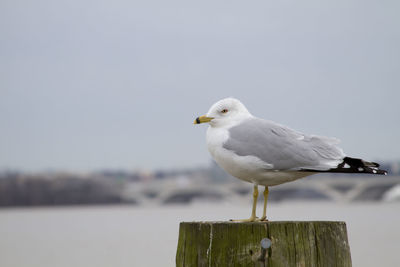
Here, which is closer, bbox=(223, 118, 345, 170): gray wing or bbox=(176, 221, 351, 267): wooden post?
bbox=(176, 221, 351, 267): wooden post

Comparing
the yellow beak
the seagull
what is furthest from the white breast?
the yellow beak

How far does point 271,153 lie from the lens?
3.12 m

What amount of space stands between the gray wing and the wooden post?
19.7 inches

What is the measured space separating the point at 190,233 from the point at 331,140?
98cm

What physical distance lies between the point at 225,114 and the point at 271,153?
0.36 meters

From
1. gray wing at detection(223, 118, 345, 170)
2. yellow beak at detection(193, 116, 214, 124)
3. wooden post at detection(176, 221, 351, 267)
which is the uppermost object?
yellow beak at detection(193, 116, 214, 124)

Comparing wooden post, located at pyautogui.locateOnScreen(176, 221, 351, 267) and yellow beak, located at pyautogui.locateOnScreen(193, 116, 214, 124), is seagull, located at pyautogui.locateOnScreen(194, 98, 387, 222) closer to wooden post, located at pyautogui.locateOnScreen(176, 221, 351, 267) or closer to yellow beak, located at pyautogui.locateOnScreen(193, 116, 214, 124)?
yellow beak, located at pyautogui.locateOnScreen(193, 116, 214, 124)

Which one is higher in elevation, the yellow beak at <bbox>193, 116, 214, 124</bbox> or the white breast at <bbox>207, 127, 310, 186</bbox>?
the yellow beak at <bbox>193, 116, 214, 124</bbox>

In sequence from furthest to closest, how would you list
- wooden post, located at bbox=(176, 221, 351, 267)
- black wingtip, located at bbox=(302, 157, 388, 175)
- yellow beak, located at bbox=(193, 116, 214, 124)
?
yellow beak, located at bbox=(193, 116, 214, 124) → black wingtip, located at bbox=(302, 157, 388, 175) → wooden post, located at bbox=(176, 221, 351, 267)

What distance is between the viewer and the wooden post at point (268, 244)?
2.56 meters

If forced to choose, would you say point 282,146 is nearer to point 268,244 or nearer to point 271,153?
point 271,153

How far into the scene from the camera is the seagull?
3088mm

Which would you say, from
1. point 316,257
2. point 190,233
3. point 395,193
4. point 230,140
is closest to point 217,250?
point 190,233

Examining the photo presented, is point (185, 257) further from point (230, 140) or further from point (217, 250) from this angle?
point (230, 140)
